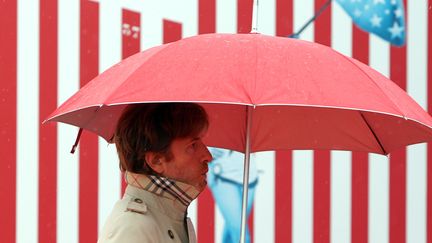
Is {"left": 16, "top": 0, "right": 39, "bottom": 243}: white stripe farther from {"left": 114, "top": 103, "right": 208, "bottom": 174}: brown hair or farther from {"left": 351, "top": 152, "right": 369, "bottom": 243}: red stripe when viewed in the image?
{"left": 114, "top": 103, "right": 208, "bottom": 174}: brown hair

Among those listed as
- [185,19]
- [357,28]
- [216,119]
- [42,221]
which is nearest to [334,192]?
[357,28]

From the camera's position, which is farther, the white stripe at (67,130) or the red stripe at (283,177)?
the red stripe at (283,177)

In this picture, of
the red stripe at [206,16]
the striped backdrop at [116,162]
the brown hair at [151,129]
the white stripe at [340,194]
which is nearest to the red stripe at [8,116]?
the striped backdrop at [116,162]

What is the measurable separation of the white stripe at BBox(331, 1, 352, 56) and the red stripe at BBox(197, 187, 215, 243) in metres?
0.93

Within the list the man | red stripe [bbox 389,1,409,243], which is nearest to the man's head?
the man

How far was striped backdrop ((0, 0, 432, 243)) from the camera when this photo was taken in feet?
13.4

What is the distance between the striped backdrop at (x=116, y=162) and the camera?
407 cm

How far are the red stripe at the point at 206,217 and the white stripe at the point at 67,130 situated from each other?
0.58m

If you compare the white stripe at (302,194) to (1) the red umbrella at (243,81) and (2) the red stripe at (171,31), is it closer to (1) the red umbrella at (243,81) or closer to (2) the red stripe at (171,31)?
(2) the red stripe at (171,31)

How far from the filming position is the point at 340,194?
4.59 metres

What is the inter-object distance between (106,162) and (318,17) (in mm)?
1210

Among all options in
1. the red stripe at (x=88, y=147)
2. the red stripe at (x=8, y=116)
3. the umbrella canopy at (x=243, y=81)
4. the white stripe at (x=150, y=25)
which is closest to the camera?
the umbrella canopy at (x=243, y=81)

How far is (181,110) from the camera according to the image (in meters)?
2.25

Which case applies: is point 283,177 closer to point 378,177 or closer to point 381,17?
point 378,177
